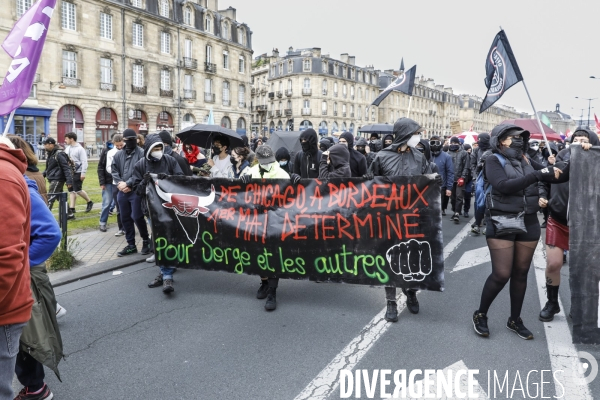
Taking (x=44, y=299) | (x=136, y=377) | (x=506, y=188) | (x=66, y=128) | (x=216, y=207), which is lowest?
(x=136, y=377)

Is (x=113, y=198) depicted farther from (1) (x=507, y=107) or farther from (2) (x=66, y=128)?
(1) (x=507, y=107)

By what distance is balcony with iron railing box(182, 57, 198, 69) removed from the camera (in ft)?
131

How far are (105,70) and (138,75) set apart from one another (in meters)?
2.90

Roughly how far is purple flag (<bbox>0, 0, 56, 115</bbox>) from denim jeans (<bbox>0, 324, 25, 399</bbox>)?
187 centimetres

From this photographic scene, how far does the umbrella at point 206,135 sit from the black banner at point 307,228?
2185 millimetres

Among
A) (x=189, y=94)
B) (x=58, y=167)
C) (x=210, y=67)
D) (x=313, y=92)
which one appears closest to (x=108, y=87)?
(x=189, y=94)

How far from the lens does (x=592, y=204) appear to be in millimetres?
3730

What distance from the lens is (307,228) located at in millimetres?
4855

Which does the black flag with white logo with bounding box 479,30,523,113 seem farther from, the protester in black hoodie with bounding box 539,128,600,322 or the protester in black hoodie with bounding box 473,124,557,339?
the protester in black hoodie with bounding box 473,124,557,339

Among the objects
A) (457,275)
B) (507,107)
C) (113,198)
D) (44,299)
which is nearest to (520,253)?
(457,275)

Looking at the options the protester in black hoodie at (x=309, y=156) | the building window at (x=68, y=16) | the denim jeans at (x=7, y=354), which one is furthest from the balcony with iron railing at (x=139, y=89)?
the denim jeans at (x=7, y=354)

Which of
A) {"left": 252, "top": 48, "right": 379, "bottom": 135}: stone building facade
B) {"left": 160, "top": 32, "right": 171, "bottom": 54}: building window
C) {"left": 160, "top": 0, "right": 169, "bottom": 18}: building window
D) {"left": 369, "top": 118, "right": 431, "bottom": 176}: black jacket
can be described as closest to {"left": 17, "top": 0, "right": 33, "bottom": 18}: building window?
{"left": 160, "top": 32, "right": 171, "bottom": 54}: building window

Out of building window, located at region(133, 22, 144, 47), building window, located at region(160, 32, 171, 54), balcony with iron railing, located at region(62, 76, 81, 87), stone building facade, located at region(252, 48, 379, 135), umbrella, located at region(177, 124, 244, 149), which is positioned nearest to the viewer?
umbrella, located at region(177, 124, 244, 149)

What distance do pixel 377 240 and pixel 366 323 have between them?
84 cm
